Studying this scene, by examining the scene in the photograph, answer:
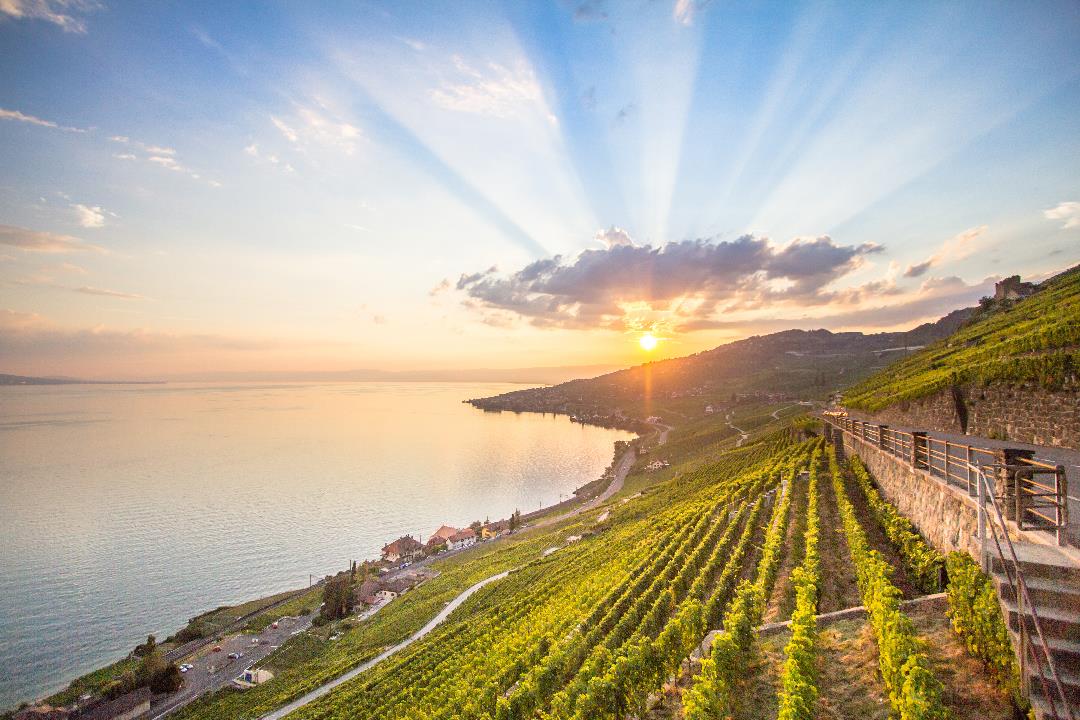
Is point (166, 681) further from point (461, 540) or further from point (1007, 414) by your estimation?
point (1007, 414)

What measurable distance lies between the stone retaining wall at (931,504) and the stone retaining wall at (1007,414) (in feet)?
24.7

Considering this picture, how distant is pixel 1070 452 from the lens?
20.3 meters

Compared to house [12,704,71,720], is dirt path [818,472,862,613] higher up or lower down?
higher up

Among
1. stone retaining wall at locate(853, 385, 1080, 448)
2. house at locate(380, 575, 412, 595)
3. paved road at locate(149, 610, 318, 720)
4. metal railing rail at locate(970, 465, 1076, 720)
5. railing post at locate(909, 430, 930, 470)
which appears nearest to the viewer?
metal railing rail at locate(970, 465, 1076, 720)

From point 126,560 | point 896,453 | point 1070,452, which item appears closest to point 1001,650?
point 896,453

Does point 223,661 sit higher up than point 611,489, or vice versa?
point 611,489

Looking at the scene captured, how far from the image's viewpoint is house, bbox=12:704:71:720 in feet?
111

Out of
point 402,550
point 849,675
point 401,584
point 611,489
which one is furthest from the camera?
point 611,489

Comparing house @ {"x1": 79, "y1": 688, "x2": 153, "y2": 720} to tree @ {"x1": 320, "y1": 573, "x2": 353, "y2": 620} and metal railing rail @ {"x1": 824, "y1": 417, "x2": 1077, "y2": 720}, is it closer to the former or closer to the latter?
tree @ {"x1": 320, "y1": 573, "x2": 353, "y2": 620}

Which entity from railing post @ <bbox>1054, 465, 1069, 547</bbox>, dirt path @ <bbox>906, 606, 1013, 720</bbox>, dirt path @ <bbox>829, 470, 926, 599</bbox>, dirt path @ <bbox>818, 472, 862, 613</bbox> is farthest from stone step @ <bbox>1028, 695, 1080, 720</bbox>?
dirt path @ <bbox>818, 472, 862, 613</bbox>

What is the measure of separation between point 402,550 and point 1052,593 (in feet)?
223

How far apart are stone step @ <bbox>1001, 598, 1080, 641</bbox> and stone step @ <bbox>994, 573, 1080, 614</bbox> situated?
0.27ft

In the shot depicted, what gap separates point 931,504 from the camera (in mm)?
13555

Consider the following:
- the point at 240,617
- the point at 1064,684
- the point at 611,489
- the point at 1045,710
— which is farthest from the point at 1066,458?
the point at 611,489
